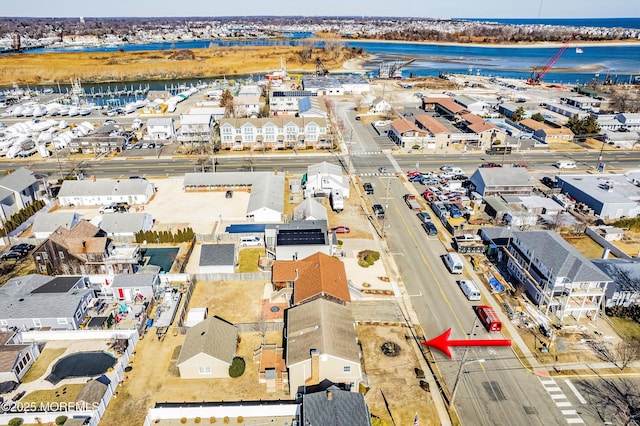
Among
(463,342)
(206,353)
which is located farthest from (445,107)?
(206,353)

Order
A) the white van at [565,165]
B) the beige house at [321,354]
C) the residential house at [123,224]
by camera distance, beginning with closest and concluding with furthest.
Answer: the beige house at [321,354]
the residential house at [123,224]
the white van at [565,165]

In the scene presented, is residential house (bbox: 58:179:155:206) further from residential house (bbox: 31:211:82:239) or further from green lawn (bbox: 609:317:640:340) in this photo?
green lawn (bbox: 609:317:640:340)

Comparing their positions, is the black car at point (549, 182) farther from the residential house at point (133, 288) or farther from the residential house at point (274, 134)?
the residential house at point (133, 288)

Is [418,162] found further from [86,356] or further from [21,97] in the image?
[21,97]

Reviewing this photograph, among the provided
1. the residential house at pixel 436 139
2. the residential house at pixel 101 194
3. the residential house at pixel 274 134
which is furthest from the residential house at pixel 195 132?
the residential house at pixel 436 139

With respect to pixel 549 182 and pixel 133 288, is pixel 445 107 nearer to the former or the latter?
pixel 549 182

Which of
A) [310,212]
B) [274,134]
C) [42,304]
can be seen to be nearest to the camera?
[42,304]

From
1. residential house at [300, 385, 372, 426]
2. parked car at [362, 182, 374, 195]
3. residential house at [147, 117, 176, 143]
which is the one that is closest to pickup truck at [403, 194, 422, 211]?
parked car at [362, 182, 374, 195]
